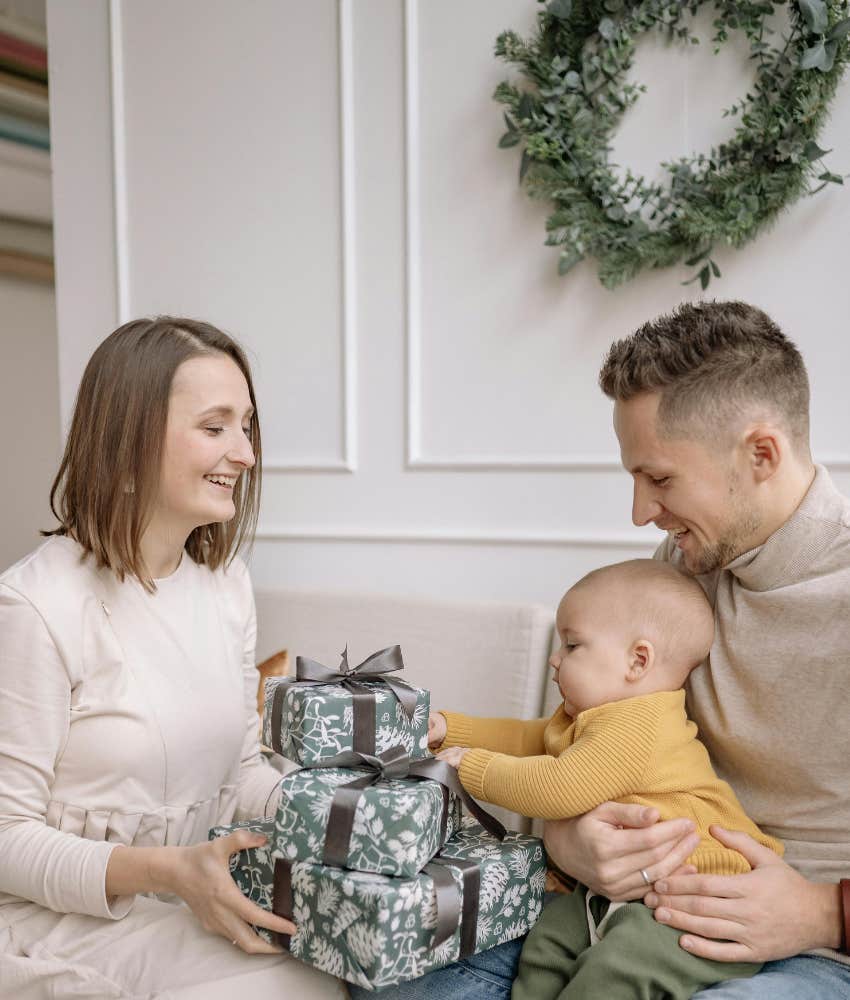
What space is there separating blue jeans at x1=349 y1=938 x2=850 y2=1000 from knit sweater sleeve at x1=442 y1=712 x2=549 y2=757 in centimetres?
31

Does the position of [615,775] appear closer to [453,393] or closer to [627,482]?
[627,482]

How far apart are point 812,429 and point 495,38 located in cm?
114

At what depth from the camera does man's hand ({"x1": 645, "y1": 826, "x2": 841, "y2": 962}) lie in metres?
1.30

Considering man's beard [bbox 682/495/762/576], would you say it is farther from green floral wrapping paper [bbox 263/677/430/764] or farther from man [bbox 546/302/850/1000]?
green floral wrapping paper [bbox 263/677/430/764]

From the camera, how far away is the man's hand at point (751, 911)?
1297 mm

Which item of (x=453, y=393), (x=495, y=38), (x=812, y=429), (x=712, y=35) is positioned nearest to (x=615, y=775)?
(x=812, y=429)

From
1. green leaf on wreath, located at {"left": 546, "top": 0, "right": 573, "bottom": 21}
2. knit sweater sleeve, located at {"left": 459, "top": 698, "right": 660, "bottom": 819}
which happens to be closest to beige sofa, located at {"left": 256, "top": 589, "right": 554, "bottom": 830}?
knit sweater sleeve, located at {"left": 459, "top": 698, "right": 660, "bottom": 819}

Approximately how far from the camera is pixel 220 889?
1.37m

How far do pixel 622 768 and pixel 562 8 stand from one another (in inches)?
61.5

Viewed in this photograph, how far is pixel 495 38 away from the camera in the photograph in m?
2.23

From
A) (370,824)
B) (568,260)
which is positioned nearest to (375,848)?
(370,824)

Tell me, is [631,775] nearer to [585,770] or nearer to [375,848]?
[585,770]

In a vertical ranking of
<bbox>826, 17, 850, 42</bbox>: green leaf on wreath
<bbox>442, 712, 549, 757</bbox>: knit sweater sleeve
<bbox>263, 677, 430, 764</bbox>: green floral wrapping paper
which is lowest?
<bbox>442, 712, 549, 757</bbox>: knit sweater sleeve

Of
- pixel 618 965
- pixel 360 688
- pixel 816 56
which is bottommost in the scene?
pixel 618 965
